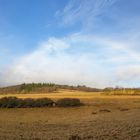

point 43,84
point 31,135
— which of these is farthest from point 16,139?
point 43,84

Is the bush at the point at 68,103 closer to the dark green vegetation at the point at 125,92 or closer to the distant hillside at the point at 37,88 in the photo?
the dark green vegetation at the point at 125,92

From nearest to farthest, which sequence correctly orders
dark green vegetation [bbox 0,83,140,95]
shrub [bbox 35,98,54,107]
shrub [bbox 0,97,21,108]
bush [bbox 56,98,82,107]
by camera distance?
shrub [bbox 0,97,21,108]
shrub [bbox 35,98,54,107]
bush [bbox 56,98,82,107]
dark green vegetation [bbox 0,83,140,95]

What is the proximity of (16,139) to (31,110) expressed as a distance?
97.0 ft

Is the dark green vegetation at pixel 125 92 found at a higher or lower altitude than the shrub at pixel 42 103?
higher

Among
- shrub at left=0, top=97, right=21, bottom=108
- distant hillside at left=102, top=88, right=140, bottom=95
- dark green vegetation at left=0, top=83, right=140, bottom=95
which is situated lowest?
shrub at left=0, top=97, right=21, bottom=108

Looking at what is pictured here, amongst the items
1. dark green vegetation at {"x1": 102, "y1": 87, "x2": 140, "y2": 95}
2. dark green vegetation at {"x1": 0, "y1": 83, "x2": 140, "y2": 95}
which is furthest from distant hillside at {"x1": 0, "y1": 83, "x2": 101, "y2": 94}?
dark green vegetation at {"x1": 102, "y1": 87, "x2": 140, "y2": 95}

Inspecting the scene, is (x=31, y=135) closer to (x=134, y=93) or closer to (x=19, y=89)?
(x=134, y=93)

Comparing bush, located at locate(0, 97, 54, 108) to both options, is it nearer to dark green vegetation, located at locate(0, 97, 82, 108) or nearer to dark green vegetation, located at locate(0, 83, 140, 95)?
dark green vegetation, located at locate(0, 97, 82, 108)

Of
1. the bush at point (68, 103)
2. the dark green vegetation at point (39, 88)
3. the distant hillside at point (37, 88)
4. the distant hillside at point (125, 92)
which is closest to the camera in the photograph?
the bush at point (68, 103)

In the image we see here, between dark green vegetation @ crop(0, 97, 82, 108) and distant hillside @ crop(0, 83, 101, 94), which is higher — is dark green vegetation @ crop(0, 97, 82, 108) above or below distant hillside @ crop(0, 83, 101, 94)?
below

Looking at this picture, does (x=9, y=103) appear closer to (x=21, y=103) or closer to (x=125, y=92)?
(x=21, y=103)

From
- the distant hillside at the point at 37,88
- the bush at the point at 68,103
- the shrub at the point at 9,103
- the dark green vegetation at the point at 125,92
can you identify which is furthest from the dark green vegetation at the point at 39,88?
the shrub at the point at 9,103

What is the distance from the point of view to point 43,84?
15012 cm


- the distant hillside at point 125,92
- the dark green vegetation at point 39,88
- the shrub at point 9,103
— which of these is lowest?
the shrub at point 9,103
